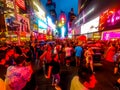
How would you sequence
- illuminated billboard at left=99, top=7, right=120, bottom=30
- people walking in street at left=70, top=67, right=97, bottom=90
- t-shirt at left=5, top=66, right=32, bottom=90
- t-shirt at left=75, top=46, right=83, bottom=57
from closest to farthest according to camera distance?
people walking in street at left=70, top=67, right=97, bottom=90, t-shirt at left=5, top=66, right=32, bottom=90, t-shirt at left=75, top=46, right=83, bottom=57, illuminated billboard at left=99, top=7, right=120, bottom=30

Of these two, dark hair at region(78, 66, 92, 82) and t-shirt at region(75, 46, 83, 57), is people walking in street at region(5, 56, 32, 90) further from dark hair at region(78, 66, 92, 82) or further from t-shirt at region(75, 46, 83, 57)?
t-shirt at region(75, 46, 83, 57)

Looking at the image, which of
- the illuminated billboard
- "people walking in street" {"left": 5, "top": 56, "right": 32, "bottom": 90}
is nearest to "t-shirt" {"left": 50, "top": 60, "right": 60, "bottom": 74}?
"people walking in street" {"left": 5, "top": 56, "right": 32, "bottom": 90}

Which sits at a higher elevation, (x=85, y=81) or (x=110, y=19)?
(x=110, y=19)

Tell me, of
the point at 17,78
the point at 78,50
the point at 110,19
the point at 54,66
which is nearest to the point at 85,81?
the point at 17,78

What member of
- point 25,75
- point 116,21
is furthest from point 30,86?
point 116,21

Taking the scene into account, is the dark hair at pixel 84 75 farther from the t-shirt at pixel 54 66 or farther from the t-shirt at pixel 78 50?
the t-shirt at pixel 78 50

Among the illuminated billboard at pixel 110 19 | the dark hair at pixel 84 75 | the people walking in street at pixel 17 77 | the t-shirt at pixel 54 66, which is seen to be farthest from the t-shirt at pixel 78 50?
the illuminated billboard at pixel 110 19

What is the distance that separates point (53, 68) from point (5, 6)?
69.4 ft

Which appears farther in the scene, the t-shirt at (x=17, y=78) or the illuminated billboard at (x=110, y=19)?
the illuminated billboard at (x=110, y=19)

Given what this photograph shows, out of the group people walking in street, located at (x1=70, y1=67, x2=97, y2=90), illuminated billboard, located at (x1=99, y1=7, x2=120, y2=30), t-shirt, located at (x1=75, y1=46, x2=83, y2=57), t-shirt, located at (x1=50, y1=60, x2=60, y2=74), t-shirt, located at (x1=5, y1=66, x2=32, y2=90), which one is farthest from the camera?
illuminated billboard, located at (x1=99, y1=7, x2=120, y2=30)

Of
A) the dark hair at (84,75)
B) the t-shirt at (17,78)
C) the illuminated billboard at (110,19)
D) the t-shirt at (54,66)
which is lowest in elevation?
the t-shirt at (54,66)

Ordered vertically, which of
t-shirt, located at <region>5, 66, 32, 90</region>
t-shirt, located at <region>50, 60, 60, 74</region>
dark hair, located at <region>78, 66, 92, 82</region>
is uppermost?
dark hair, located at <region>78, 66, 92, 82</region>

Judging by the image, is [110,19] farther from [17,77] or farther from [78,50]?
[17,77]

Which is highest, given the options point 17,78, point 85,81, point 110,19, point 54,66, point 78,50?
point 110,19
